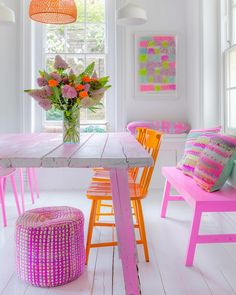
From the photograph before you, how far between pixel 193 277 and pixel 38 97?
4.99 feet

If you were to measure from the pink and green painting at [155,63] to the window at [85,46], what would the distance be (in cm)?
40

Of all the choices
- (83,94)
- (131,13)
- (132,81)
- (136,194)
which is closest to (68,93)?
(83,94)

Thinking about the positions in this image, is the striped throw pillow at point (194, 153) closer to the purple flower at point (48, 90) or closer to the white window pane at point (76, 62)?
the purple flower at point (48, 90)

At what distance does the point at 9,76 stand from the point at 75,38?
1.05 m

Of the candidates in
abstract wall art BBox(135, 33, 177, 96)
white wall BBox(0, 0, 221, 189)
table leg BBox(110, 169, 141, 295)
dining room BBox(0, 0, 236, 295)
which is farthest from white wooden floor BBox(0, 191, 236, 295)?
abstract wall art BBox(135, 33, 177, 96)

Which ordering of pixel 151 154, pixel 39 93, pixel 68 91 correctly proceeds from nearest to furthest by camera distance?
pixel 68 91 < pixel 39 93 < pixel 151 154

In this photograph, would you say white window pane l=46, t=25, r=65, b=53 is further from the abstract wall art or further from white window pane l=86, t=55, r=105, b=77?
the abstract wall art

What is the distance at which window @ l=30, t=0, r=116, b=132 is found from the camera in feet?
15.8

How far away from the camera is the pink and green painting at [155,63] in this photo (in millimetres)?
4707

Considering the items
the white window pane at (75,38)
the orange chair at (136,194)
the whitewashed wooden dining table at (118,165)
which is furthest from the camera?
the white window pane at (75,38)

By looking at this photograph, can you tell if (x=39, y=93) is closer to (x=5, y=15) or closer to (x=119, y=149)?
(x=119, y=149)

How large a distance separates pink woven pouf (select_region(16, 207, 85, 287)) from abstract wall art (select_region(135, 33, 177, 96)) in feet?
9.95

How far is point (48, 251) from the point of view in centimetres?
196

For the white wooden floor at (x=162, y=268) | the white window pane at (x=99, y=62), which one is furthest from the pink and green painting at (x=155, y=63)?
the white wooden floor at (x=162, y=268)
